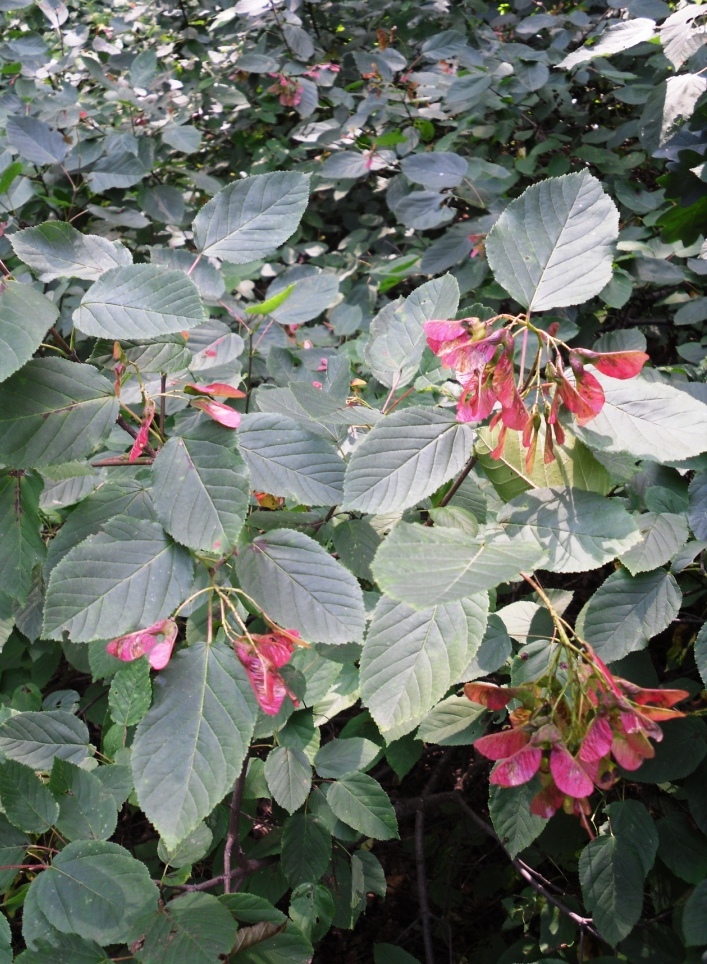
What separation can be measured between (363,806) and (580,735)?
527 mm

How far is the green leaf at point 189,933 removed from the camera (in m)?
0.73

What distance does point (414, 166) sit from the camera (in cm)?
203

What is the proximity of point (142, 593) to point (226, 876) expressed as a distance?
1.78 ft

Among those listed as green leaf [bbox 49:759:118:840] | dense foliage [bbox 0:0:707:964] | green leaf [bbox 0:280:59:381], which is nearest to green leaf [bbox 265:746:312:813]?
dense foliage [bbox 0:0:707:964]

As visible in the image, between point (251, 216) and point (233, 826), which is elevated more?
point (251, 216)

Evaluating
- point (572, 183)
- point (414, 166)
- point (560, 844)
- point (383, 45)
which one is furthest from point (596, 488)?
point (383, 45)

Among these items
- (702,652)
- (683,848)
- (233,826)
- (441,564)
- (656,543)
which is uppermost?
(441,564)

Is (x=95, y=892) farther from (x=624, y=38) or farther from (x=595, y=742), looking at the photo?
(x=624, y=38)

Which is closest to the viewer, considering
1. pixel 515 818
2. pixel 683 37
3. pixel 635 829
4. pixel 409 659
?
pixel 409 659

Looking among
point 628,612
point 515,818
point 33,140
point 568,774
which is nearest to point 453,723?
point 515,818

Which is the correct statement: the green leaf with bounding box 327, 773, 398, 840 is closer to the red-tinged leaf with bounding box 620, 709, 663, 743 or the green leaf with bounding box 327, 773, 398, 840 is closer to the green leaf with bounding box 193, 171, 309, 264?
the red-tinged leaf with bounding box 620, 709, 663, 743

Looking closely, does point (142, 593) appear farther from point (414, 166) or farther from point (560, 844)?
point (414, 166)

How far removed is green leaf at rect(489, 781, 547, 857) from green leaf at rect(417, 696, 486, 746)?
3.1 inches

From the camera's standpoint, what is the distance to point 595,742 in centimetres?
62
